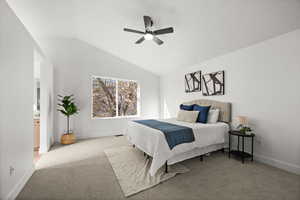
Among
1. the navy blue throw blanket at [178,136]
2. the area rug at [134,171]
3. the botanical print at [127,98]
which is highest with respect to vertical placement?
the botanical print at [127,98]

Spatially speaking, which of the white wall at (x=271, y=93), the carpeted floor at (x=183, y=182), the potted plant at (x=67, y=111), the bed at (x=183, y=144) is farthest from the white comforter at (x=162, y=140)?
the potted plant at (x=67, y=111)

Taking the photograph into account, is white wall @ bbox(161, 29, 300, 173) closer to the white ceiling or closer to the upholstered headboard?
the upholstered headboard

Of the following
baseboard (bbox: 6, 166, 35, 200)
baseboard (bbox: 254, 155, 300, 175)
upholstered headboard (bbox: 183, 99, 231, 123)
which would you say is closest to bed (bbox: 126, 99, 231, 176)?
upholstered headboard (bbox: 183, 99, 231, 123)

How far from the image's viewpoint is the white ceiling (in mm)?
2139

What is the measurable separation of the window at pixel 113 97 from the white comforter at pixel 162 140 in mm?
1959

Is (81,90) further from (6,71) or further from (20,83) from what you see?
(6,71)

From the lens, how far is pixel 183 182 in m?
2.02

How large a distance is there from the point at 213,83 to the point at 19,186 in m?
4.28

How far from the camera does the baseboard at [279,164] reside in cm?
224

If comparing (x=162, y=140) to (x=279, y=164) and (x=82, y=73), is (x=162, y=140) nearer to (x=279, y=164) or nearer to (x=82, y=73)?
(x=279, y=164)

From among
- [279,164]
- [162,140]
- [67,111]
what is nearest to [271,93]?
[279,164]

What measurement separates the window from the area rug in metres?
2.01

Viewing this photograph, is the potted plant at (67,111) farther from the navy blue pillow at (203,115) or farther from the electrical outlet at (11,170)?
the navy blue pillow at (203,115)

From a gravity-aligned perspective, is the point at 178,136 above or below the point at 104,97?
below
